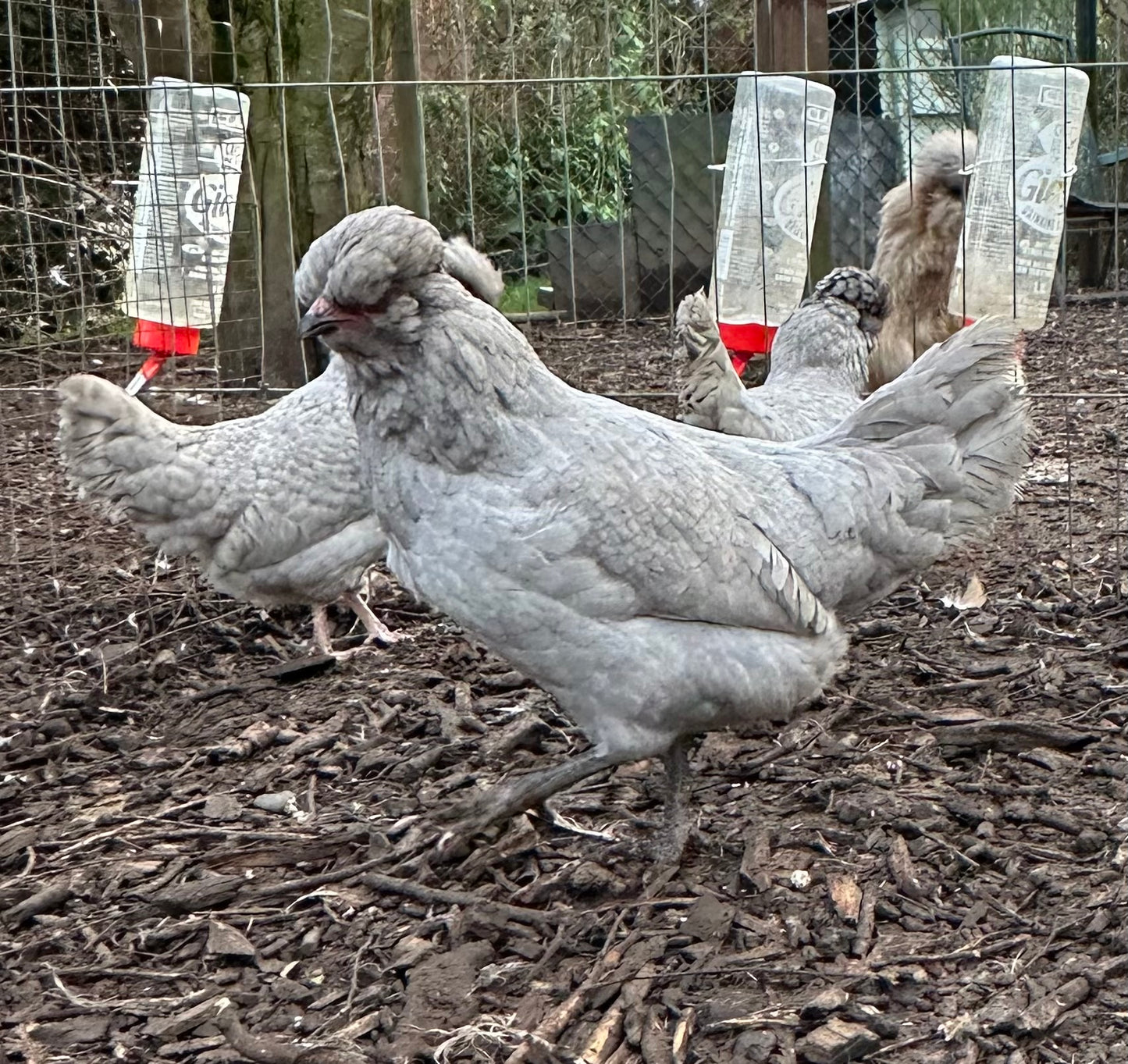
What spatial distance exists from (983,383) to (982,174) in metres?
2.27

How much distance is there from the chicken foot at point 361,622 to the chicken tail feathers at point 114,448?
0.86 metres

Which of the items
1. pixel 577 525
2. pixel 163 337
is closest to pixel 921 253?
pixel 163 337

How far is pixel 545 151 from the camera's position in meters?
12.8

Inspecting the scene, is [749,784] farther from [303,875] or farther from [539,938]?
[303,875]

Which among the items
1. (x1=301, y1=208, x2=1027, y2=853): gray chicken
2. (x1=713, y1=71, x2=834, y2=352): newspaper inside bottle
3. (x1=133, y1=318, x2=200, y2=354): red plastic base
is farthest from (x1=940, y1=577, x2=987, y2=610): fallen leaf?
(x1=133, y1=318, x2=200, y2=354): red plastic base

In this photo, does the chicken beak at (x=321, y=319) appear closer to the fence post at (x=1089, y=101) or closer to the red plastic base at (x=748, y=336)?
the red plastic base at (x=748, y=336)

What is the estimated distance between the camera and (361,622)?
5.77 metres

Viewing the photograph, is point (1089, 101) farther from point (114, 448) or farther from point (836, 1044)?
point (836, 1044)

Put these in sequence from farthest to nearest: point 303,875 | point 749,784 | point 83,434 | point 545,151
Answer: point 545,151 → point 83,434 → point 749,784 → point 303,875

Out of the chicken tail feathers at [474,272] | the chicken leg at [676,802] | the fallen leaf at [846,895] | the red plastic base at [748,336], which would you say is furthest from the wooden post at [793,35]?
the fallen leaf at [846,895]

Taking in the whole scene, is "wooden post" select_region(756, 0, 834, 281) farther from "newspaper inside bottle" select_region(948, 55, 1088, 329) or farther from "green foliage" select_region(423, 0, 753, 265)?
"green foliage" select_region(423, 0, 753, 265)

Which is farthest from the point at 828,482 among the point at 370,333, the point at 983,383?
the point at 370,333

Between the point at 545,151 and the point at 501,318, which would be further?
the point at 545,151

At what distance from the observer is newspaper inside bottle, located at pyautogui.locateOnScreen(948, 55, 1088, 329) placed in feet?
18.7
